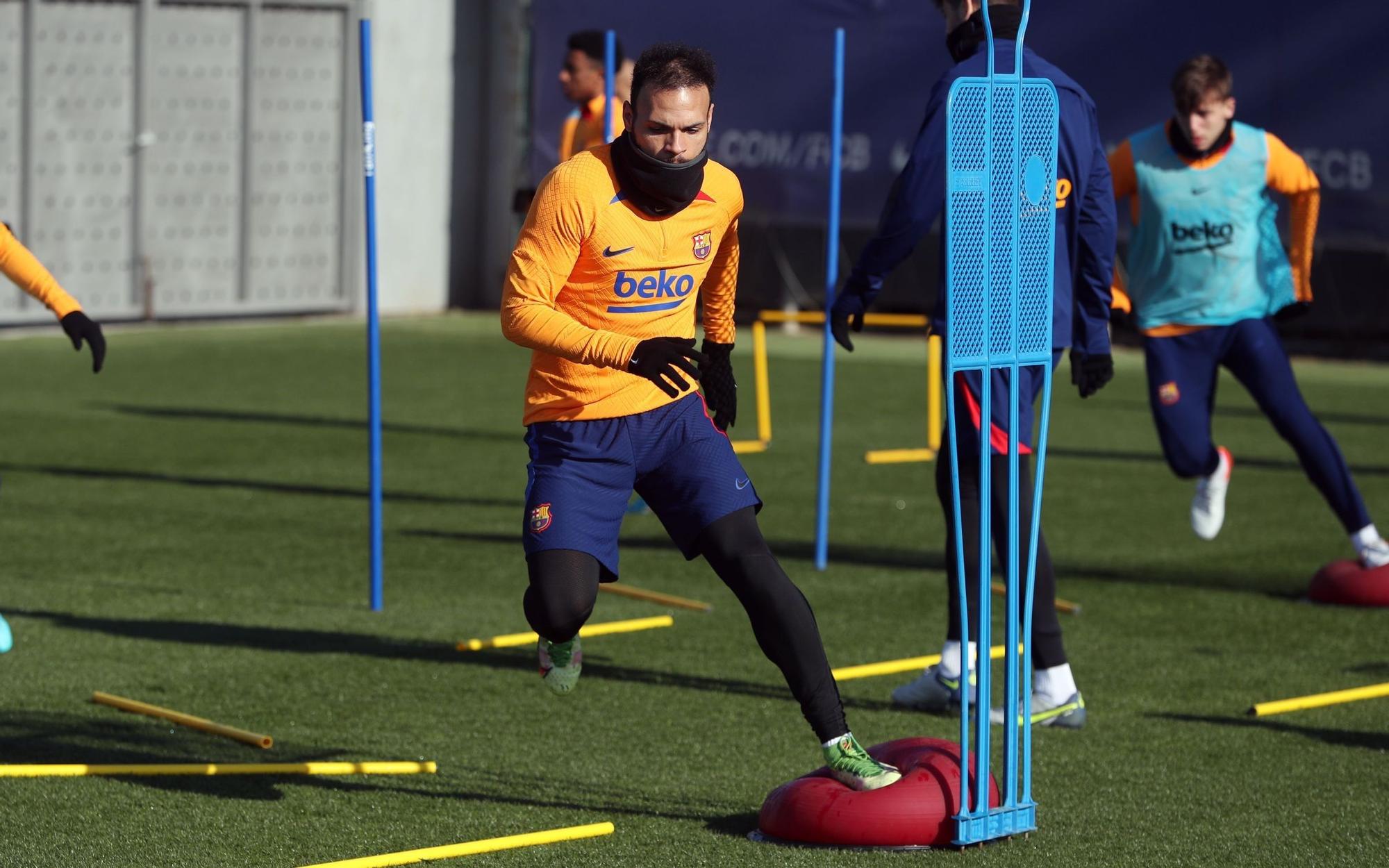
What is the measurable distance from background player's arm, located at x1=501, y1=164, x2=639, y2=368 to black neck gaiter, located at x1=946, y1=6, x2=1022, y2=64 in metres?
1.62

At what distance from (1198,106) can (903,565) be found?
2.44 meters

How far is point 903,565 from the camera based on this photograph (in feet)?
30.6

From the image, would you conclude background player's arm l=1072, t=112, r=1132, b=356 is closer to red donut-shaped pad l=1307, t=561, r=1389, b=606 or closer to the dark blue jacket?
the dark blue jacket

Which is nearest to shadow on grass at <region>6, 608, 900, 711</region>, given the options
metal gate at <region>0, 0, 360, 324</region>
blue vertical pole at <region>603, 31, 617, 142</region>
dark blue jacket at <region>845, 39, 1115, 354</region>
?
dark blue jacket at <region>845, 39, 1115, 354</region>

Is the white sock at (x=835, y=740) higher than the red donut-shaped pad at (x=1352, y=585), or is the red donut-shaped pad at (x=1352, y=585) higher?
the white sock at (x=835, y=740)

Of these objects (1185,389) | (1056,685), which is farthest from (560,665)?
(1185,389)

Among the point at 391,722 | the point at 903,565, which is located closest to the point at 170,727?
the point at 391,722

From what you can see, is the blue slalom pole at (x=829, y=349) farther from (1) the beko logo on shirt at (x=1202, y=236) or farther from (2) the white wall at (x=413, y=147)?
(2) the white wall at (x=413, y=147)

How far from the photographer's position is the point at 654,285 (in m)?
5.19

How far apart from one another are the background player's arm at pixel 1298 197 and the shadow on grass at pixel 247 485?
163 inches

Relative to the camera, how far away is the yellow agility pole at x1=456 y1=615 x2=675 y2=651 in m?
7.47

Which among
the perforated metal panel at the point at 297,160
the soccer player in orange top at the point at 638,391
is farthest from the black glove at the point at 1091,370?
the perforated metal panel at the point at 297,160

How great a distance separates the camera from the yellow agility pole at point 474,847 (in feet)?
15.9

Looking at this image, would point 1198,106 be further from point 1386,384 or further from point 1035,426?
point 1386,384
